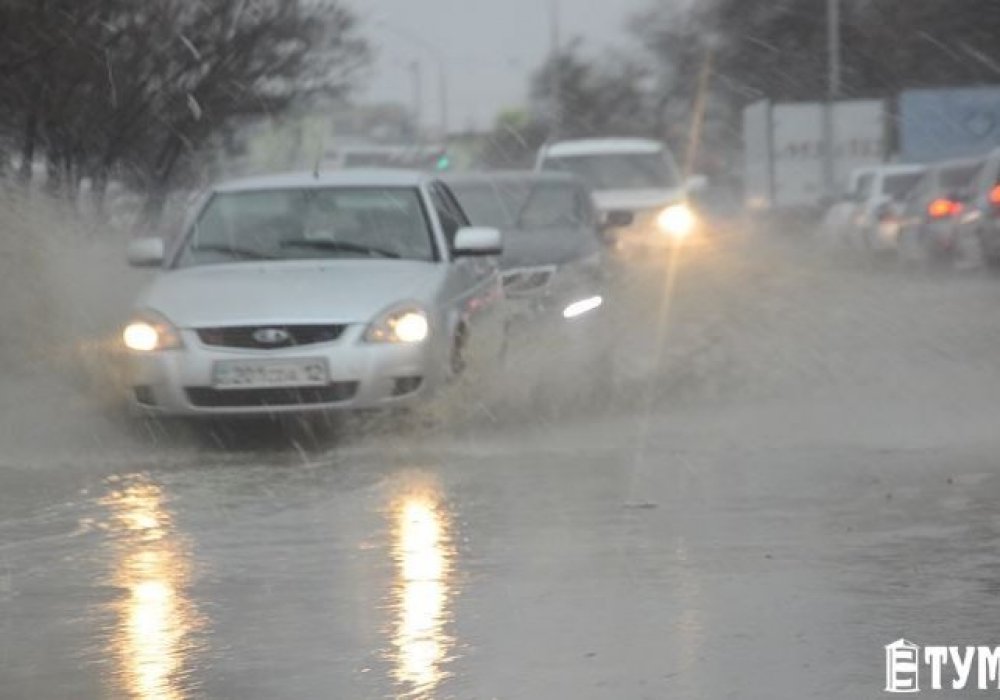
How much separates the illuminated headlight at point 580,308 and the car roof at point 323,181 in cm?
129

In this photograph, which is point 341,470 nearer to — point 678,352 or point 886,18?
point 678,352

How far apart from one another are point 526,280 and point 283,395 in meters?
3.30

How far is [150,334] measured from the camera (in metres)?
10.9

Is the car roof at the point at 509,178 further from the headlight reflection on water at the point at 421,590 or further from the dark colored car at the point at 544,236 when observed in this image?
the headlight reflection on water at the point at 421,590

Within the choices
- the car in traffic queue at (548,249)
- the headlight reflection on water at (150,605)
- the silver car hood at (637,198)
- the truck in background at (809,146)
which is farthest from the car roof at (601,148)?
the headlight reflection on water at (150,605)

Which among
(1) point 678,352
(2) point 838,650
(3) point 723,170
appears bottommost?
(2) point 838,650

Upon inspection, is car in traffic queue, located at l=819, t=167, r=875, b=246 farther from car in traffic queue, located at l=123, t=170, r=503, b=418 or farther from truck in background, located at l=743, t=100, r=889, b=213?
car in traffic queue, located at l=123, t=170, r=503, b=418

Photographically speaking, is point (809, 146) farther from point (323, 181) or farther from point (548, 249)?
point (323, 181)

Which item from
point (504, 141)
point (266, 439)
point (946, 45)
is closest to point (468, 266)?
point (266, 439)

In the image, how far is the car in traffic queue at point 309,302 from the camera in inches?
421

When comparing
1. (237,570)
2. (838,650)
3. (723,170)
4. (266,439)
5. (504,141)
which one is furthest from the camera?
(723,170)

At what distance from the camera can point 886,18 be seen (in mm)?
48562

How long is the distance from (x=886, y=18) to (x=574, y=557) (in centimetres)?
4257

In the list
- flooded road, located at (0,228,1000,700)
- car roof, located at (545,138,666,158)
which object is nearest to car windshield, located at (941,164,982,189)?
car roof, located at (545,138,666,158)
